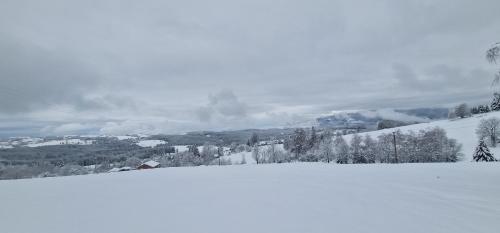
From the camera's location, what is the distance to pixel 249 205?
26.5 ft

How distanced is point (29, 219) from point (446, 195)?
11246 millimetres

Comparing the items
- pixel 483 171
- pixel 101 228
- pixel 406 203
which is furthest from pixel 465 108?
pixel 101 228

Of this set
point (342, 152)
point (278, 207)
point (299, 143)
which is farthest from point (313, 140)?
point (278, 207)

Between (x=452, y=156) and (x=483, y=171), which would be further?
(x=452, y=156)

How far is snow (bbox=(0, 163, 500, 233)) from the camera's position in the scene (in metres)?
6.05

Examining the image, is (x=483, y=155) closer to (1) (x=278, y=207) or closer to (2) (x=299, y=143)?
(1) (x=278, y=207)

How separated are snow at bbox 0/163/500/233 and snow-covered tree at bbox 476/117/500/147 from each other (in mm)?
52196

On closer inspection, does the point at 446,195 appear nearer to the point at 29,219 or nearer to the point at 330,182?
the point at 330,182

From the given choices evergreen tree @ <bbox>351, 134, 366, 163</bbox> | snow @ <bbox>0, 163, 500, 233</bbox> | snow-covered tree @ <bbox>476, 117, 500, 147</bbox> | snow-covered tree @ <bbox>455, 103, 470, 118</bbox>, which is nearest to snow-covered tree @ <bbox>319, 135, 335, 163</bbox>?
evergreen tree @ <bbox>351, 134, 366, 163</bbox>

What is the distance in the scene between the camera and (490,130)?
5362 cm

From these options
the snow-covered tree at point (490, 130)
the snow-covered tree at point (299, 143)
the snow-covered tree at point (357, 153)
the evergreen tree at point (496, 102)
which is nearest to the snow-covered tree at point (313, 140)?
the snow-covered tree at point (299, 143)

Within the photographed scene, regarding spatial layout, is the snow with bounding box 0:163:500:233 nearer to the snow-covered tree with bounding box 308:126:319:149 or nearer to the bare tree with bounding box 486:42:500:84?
the bare tree with bounding box 486:42:500:84

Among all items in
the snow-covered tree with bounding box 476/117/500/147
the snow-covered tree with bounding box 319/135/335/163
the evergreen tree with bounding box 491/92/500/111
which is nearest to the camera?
the evergreen tree with bounding box 491/92/500/111

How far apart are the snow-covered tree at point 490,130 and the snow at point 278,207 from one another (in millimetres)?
52196
